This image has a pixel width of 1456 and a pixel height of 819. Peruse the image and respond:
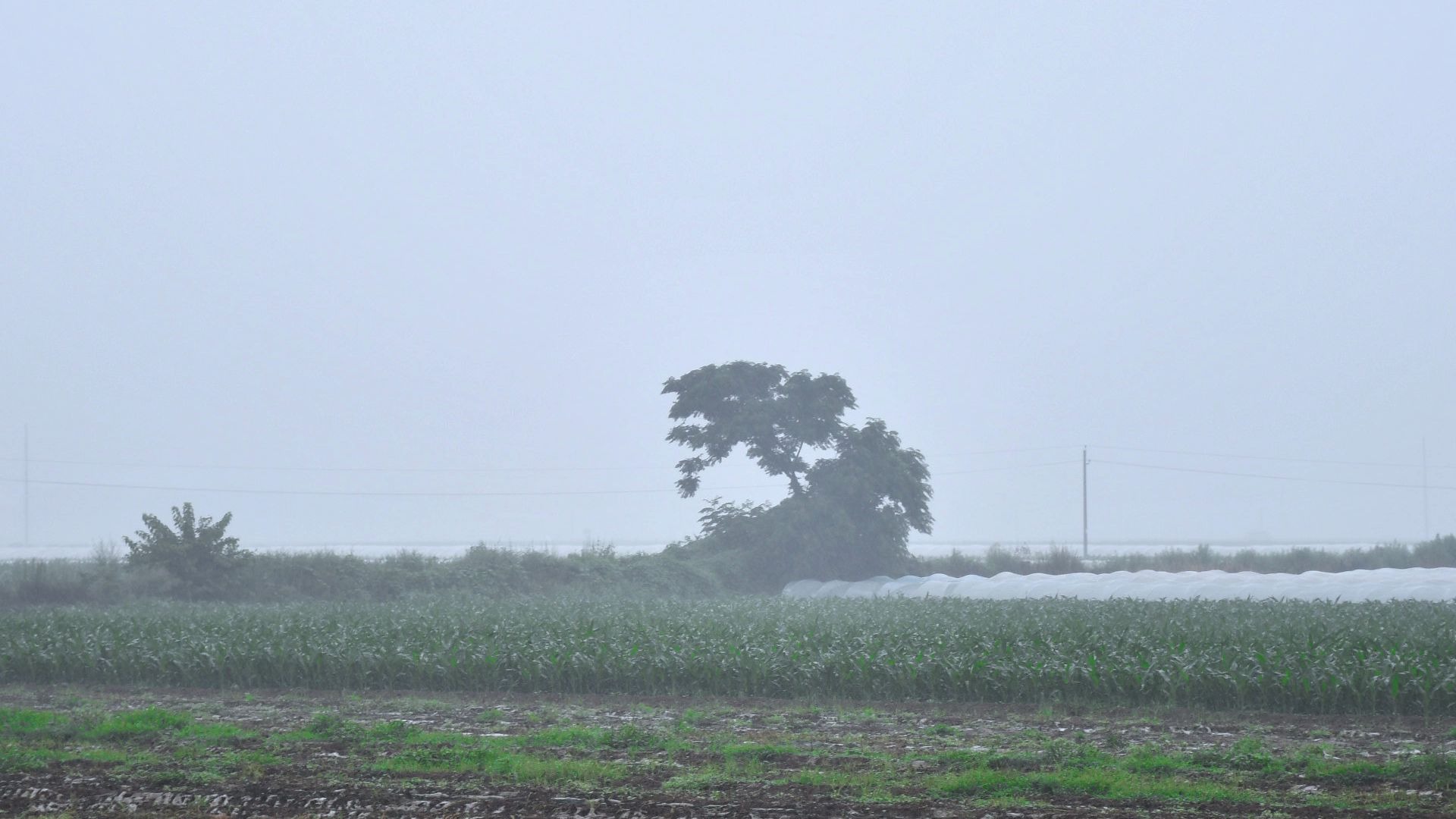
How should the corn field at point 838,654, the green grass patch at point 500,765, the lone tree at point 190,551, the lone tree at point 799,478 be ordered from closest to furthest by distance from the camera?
the green grass patch at point 500,765
the corn field at point 838,654
the lone tree at point 190,551
the lone tree at point 799,478

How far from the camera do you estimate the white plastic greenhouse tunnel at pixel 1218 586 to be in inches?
929

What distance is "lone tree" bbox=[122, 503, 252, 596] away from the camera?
1179 inches

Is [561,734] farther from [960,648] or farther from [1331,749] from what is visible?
[1331,749]

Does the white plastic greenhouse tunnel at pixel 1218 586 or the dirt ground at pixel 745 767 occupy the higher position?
the white plastic greenhouse tunnel at pixel 1218 586

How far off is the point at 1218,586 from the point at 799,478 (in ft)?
62.2

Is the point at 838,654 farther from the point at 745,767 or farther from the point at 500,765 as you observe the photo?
the point at 500,765

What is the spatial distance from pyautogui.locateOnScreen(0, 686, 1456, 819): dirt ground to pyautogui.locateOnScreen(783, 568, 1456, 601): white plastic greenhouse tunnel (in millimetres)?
12381

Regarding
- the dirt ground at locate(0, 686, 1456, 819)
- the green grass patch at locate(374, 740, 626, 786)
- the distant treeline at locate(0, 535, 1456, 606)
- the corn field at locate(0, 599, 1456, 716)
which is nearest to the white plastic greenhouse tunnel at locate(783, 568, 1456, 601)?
the corn field at locate(0, 599, 1456, 716)

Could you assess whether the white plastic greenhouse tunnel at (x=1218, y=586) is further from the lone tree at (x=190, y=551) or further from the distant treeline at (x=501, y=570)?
the lone tree at (x=190, y=551)

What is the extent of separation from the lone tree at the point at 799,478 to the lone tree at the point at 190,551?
17.0 m

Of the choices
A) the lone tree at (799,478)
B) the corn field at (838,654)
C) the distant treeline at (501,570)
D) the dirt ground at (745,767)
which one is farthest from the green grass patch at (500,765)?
the lone tree at (799,478)

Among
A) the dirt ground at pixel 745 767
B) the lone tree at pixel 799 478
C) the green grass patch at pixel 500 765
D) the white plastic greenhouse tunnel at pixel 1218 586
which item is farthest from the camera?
the lone tree at pixel 799 478

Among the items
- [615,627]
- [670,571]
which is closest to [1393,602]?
[615,627]

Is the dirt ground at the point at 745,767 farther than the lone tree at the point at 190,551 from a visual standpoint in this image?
No
